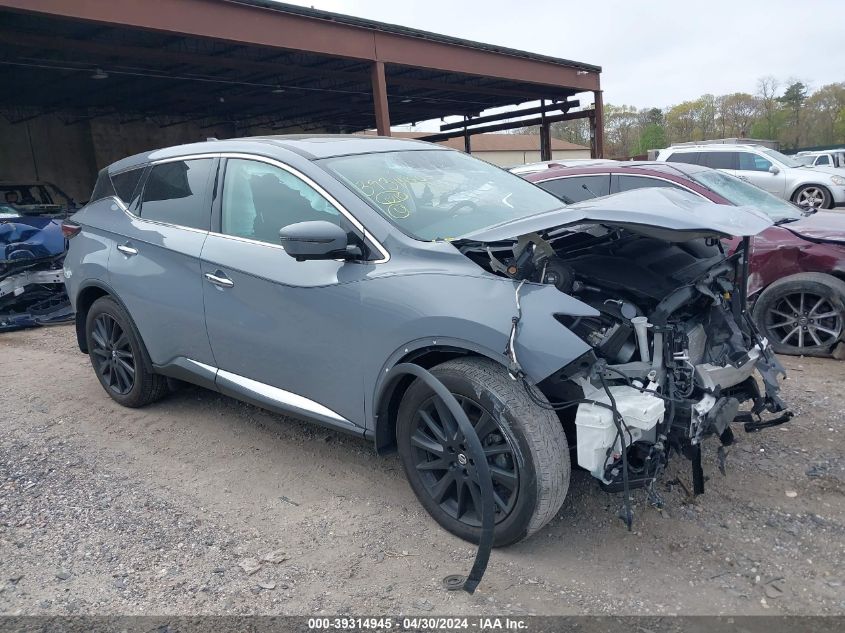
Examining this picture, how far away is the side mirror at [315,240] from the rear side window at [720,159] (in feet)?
46.2

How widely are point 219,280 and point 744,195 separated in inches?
195

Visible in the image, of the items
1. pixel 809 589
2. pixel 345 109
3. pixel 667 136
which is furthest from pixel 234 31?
pixel 667 136

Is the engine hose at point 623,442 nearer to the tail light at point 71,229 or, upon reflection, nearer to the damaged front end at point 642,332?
the damaged front end at point 642,332

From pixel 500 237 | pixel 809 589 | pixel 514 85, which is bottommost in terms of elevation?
pixel 809 589

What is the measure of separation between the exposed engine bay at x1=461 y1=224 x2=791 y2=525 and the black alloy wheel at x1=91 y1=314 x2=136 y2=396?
2.91 meters

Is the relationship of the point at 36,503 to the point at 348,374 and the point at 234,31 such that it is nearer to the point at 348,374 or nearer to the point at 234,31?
the point at 348,374

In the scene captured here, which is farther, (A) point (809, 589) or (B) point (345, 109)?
(B) point (345, 109)

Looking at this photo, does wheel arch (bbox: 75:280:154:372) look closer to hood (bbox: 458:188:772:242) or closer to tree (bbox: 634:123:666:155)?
hood (bbox: 458:188:772:242)

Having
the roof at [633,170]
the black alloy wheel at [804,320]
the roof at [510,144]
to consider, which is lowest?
the black alloy wheel at [804,320]

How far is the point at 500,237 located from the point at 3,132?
28.0 m

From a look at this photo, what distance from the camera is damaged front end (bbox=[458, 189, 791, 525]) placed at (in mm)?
2672

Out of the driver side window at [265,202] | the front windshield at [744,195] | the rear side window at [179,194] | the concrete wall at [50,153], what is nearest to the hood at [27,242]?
the rear side window at [179,194]

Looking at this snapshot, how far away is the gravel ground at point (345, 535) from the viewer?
104 inches

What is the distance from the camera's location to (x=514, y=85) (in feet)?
64.5
